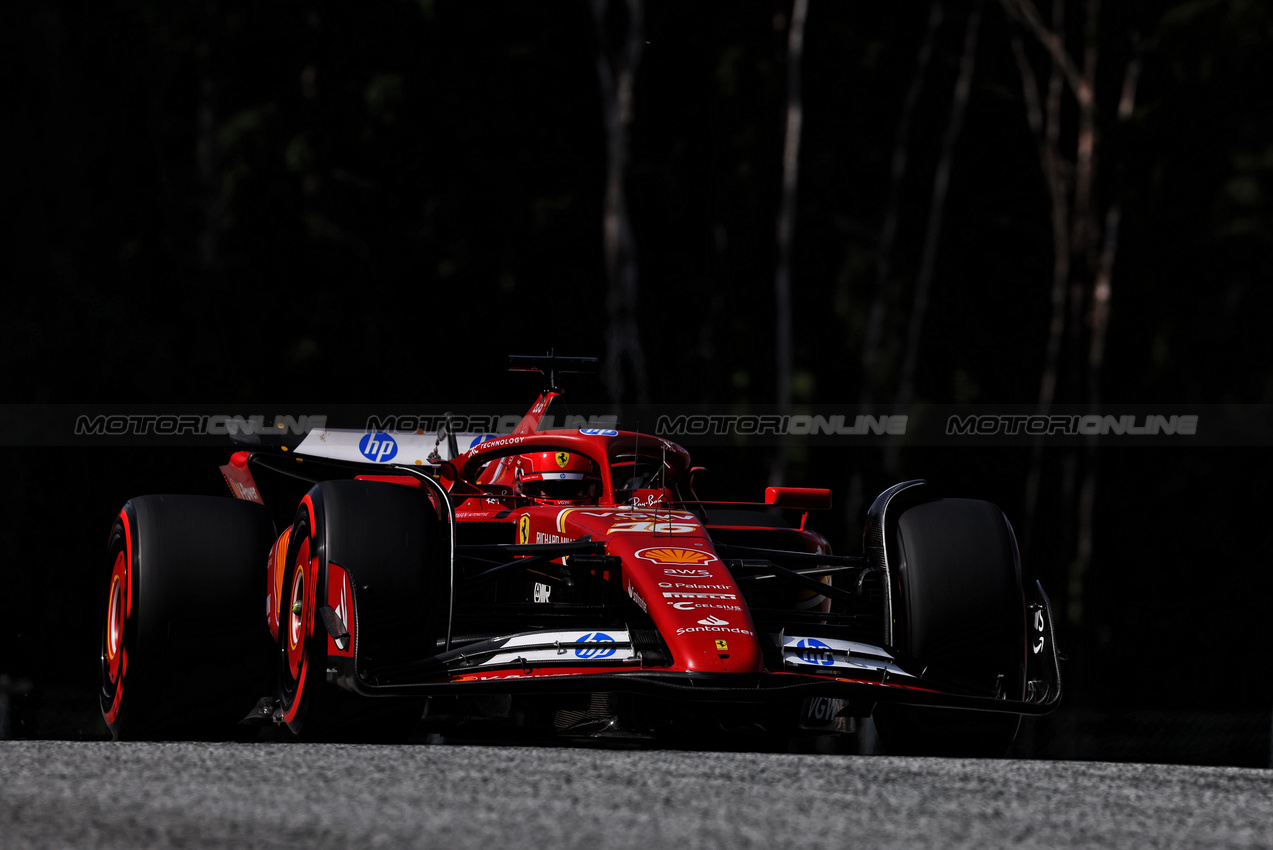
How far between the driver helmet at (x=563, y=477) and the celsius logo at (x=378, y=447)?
45.8 inches

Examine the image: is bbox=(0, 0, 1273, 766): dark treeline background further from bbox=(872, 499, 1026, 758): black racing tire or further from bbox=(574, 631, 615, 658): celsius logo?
bbox=(574, 631, 615, 658): celsius logo

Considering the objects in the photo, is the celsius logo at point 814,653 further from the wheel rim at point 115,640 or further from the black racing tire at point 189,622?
the wheel rim at point 115,640

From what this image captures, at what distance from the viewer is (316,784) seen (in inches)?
133

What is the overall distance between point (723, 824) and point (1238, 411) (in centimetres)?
1677

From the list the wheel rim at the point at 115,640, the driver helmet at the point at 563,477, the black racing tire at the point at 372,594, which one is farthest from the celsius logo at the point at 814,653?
the wheel rim at the point at 115,640

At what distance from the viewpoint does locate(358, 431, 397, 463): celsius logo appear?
7.15 metres

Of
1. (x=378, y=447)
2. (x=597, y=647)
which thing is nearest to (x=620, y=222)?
(x=378, y=447)

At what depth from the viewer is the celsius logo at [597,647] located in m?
4.41

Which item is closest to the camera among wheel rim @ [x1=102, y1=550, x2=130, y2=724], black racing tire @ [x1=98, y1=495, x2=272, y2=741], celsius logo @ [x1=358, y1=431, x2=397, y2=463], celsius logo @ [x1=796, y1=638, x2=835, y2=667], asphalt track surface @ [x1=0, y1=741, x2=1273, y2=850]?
asphalt track surface @ [x1=0, y1=741, x2=1273, y2=850]

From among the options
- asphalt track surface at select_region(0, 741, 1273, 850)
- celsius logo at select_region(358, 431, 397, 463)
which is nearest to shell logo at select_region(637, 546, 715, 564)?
asphalt track surface at select_region(0, 741, 1273, 850)

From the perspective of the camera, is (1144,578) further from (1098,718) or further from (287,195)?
(287,195)

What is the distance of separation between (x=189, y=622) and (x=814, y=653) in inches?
83.8

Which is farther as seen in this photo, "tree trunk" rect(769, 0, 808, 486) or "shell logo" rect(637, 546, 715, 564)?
"tree trunk" rect(769, 0, 808, 486)

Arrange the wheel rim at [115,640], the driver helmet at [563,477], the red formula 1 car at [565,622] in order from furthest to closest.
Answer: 1. the driver helmet at [563,477]
2. the wheel rim at [115,640]
3. the red formula 1 car at [565,622]
